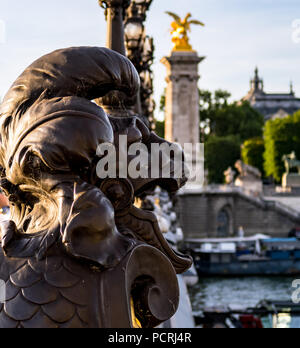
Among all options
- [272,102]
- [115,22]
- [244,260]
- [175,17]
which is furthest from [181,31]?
[272,102]

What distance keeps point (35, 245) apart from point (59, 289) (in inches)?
3.5

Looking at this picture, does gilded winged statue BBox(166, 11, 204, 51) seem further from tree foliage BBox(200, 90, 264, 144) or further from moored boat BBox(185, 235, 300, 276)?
tree foliage BBox(200, 90, 264, 144)

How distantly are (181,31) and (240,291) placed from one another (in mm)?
18683

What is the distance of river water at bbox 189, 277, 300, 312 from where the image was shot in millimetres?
21089

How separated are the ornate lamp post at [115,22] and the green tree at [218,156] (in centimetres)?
4808

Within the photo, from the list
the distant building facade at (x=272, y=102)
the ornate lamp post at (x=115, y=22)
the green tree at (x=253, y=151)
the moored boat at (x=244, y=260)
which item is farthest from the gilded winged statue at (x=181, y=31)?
the distant building facade at (x=272, y=102)

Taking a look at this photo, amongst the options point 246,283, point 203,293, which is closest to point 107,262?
point 203,293

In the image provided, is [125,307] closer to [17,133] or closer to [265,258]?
[17,133]

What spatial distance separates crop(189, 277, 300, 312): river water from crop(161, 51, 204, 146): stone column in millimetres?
10855

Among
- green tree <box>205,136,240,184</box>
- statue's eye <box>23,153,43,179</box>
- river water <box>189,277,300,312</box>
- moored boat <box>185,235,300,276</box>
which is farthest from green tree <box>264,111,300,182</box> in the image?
statue's eye <box>23,153,43,179</box>

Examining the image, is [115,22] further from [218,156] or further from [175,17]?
[218,156]

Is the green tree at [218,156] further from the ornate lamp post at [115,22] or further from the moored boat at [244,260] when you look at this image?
the ornate lamp post at [115,22]

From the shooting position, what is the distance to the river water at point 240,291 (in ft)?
69.2

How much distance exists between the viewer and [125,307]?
1030 mm
